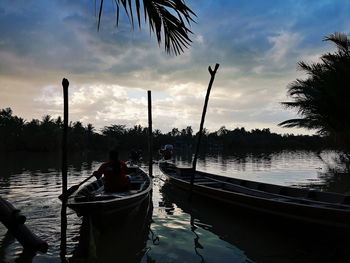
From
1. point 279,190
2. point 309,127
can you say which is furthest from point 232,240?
point 309,127

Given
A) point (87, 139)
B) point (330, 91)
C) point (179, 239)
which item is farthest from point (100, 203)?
point (87, 139)

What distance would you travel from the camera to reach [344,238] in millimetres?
6785

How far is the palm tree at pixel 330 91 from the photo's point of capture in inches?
475

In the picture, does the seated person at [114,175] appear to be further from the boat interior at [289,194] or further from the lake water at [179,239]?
the boat interior at [289,194]

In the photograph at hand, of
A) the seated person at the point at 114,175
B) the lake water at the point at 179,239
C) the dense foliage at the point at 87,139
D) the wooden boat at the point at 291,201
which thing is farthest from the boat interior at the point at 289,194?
the dense foliage at the point at 87,139

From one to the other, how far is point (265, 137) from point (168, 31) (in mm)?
105169

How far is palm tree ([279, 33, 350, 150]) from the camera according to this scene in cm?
1205

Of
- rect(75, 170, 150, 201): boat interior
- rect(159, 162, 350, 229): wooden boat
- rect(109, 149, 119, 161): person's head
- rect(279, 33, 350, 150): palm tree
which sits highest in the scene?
rect(279, 33, 350, 150): palm tree

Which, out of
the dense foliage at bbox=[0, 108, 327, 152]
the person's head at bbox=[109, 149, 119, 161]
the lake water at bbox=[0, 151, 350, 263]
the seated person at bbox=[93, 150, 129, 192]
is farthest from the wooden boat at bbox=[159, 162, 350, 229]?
the dense foliage at bbox=[0, 108, 327, 152]

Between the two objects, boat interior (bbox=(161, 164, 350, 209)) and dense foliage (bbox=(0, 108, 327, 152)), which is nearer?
boat interior (bbox=(161, 164, 350, 209))

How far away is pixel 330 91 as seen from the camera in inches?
474

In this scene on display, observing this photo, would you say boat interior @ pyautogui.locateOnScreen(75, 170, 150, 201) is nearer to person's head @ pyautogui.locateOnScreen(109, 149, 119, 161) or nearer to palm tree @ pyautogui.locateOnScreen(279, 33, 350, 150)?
person's head @ pyautogui.locateOnScreen(109, 149, 119, 161)

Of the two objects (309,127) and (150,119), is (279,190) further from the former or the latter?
(150,119)

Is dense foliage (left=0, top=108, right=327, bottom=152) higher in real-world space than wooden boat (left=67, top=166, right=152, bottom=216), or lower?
higher
